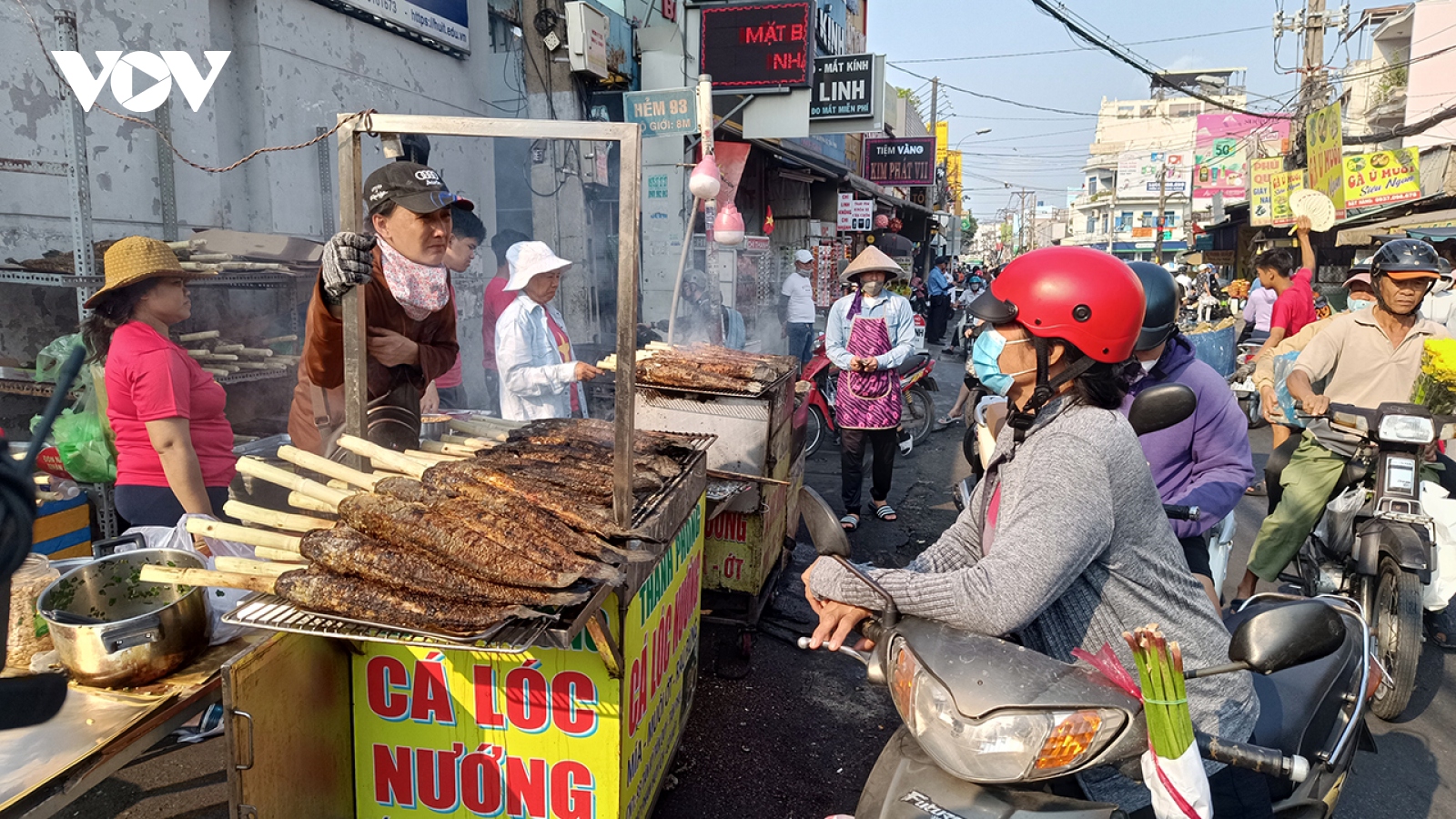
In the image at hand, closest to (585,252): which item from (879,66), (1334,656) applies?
(879,66)

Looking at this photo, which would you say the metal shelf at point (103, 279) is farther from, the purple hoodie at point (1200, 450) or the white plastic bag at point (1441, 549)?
the white plastic bag at point (1441, 549)

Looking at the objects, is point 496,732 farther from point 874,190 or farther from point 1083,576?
point 874,190

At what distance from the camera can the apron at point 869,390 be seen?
7.31 meters

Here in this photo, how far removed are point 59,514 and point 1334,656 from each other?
19.6 ft

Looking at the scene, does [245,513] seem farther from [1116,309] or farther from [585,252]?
[585,252]

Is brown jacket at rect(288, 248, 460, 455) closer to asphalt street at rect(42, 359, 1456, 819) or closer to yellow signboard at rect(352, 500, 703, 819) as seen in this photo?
yellow signboard at rect(352, 500, 703, 819)

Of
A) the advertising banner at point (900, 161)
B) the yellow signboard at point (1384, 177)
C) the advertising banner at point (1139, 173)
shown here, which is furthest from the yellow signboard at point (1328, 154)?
the advertising banner at point (1139, 173)

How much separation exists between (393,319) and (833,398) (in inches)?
278

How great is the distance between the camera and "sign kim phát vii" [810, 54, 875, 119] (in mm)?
13422

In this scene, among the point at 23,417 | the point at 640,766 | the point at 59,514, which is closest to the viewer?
the point at 640,766

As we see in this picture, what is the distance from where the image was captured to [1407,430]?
4.25m

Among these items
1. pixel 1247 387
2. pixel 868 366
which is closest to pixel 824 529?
pixel 868 366

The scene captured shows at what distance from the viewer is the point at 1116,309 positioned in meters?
2.09

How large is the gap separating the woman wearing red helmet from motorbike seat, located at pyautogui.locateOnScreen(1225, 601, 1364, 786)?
21cm
